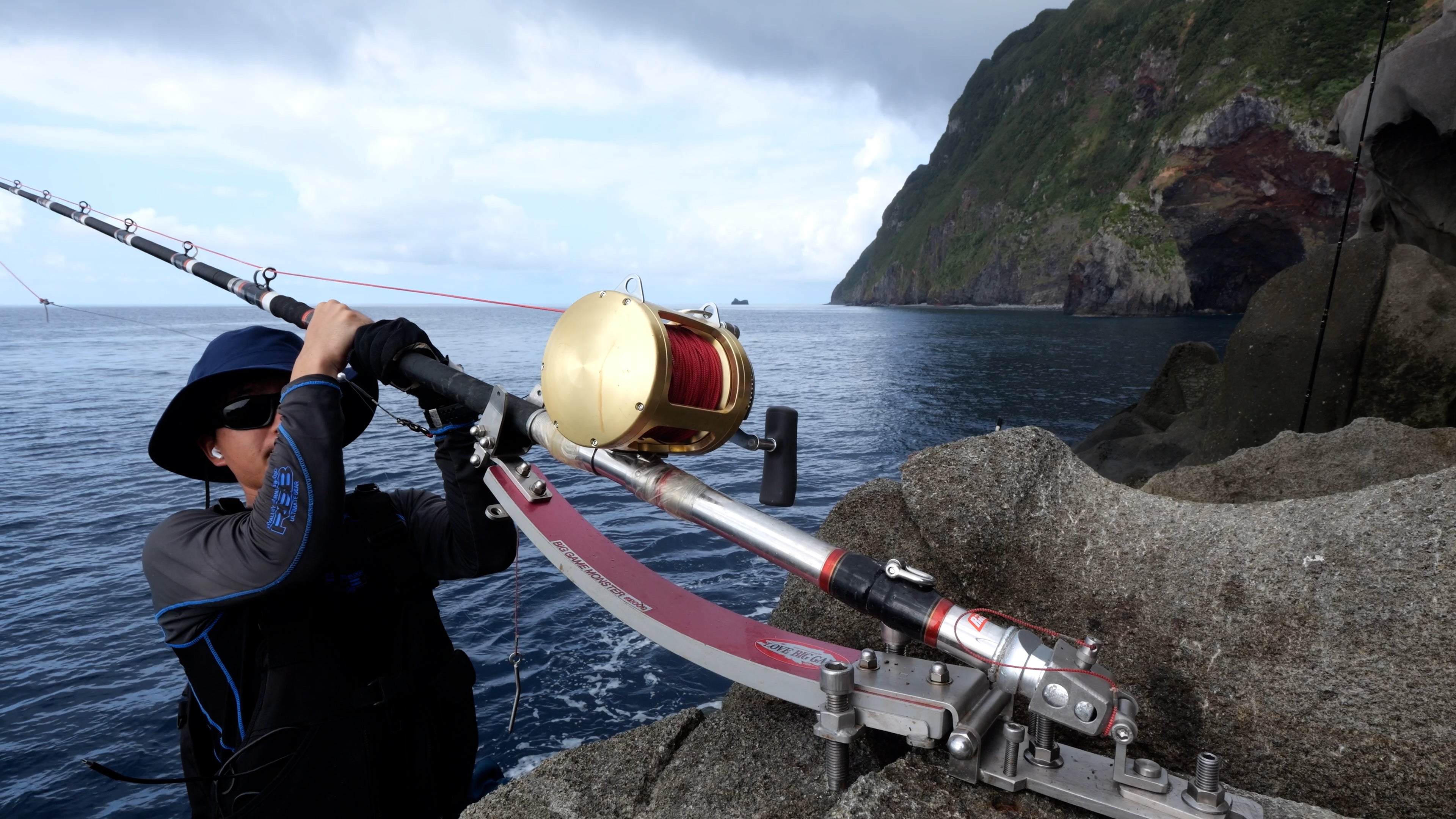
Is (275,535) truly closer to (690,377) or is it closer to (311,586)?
(311,586)

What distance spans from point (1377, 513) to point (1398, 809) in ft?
A: 3.66

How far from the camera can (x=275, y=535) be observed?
2.53 metres

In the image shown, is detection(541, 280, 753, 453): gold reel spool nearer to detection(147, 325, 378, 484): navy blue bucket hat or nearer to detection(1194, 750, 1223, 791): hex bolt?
detection(147, 325, 378, 484): navy blue bucket hat

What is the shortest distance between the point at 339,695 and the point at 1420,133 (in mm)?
22367

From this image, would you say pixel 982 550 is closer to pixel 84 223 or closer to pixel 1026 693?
pixel 1026 693

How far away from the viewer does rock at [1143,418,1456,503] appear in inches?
220

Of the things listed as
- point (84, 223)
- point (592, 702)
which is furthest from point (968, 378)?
point (84, 223)

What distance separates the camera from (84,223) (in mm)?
7410

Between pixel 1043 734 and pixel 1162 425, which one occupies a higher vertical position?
pixel 1043 734

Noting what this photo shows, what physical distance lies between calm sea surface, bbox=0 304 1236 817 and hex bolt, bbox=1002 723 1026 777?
5.88m

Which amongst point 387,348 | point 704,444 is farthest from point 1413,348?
point 387,348

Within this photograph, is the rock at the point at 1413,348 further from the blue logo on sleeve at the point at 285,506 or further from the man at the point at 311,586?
the blue logo on sleeve at the point at 285,506

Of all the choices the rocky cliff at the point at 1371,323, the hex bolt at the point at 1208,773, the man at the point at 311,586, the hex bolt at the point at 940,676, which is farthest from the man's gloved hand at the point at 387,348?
the rocky cliff at the point at 1371,323

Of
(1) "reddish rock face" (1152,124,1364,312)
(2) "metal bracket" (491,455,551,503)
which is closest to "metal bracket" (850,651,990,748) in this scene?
(2) "metal bracket" (491,455,551,503)
